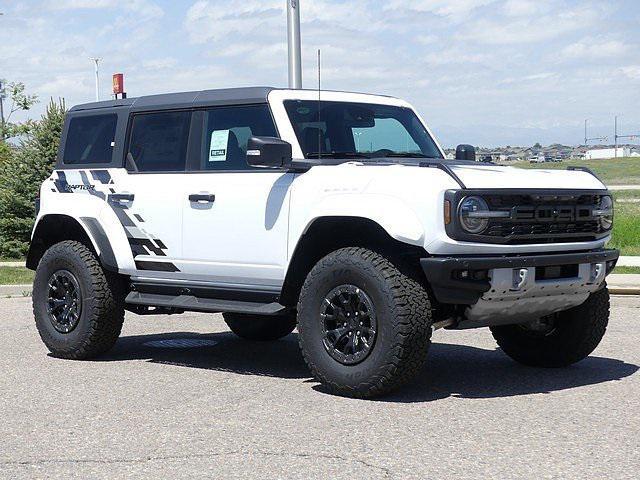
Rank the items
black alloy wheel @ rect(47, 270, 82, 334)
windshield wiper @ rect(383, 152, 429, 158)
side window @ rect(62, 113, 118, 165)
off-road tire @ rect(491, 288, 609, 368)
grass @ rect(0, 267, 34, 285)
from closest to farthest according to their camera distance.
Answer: off-road tire @ rect(491, 288, 609, 368) < windshield wiper @ rect(383, 152, 429, 158) < black alloy wheel @ rect(47, 270, 82, 334) < side window @ rect(62, 113, 118, 165) < grass @ rect(0, 267, 34, 285)

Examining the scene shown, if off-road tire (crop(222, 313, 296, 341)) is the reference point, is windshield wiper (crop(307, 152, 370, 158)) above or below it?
above

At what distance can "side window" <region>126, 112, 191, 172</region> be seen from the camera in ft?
28.6

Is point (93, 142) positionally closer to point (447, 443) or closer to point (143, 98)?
point (143, 98)

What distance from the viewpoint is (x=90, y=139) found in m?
9.55

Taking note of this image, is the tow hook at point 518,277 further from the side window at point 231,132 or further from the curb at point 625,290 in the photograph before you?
the curb at point 625,290

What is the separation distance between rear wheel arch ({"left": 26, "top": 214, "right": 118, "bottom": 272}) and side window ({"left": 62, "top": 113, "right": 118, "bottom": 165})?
1.69 feet

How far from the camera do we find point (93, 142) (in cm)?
950

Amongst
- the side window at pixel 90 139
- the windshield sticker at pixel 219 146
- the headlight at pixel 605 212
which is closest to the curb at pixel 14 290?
the side window at pixel 90 139

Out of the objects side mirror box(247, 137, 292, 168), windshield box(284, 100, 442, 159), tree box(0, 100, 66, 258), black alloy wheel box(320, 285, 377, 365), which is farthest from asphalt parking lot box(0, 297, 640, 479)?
tree box(0, 100, 66, 258)

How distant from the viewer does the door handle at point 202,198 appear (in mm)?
8250

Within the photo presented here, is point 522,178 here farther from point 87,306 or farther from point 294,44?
point 294,44

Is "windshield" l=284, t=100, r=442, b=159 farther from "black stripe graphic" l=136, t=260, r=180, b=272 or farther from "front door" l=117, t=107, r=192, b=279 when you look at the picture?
"black stripe graphic" l=136, t=260, r=180, b=272

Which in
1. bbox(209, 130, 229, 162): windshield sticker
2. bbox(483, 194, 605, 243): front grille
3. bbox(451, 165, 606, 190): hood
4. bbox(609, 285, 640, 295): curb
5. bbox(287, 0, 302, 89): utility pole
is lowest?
bbox(609, 285, 640, 295): curb

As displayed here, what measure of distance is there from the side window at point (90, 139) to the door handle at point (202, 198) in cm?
120
